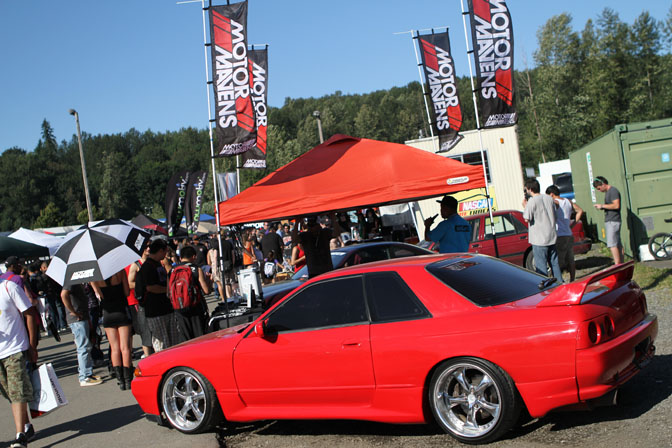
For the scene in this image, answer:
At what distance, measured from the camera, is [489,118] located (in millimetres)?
11438

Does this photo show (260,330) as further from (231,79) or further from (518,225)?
(518,225)

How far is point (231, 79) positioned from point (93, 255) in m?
4.02

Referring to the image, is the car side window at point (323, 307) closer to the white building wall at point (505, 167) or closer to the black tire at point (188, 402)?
the black tire at point (188, 402)

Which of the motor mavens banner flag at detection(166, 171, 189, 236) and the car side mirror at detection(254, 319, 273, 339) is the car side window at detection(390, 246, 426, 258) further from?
the motor mavens banner flag at detection(166, 171, 189, 236)

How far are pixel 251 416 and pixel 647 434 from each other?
310cm

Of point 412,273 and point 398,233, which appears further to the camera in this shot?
point 398,233

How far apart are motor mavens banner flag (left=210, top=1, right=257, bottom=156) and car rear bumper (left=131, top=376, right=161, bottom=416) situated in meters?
4.84

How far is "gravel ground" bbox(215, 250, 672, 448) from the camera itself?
4270mm

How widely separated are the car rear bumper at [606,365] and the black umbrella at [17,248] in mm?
16902

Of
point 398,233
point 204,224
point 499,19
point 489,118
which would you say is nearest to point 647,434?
point 489,118

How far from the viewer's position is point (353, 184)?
8.67 m

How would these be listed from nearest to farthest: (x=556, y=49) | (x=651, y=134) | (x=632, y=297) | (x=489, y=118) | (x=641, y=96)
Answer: (x=632, y=297)
(x=489, y=118)
(x=651, y=134)
(x=641, y=96)
(x=556, y=49)

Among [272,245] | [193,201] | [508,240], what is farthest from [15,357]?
[193,201]

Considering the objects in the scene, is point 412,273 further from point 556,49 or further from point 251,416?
point 556,49
